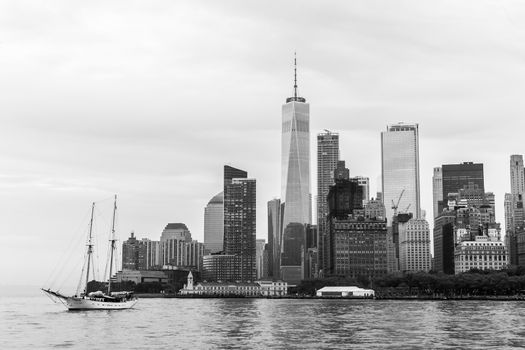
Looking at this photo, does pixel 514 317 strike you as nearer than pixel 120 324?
No

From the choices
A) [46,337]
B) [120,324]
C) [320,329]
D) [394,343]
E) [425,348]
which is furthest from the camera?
[120,324]

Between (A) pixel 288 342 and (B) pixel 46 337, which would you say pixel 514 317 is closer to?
(A) pixel 288 342

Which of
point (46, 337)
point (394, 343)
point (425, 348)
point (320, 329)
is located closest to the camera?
point (425, 348)

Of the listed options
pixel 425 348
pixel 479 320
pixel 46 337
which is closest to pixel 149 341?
pixel 46 337

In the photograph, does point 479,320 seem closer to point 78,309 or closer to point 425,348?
point 425,348

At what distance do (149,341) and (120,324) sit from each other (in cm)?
3776

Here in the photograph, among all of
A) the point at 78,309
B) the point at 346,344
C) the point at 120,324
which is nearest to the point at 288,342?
the point at 346,344

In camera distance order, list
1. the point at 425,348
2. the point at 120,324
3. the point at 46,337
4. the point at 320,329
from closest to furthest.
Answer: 1. the point at 425,348
2. the point at 46,337
3. the point at 320,329
4. the point at 120,324

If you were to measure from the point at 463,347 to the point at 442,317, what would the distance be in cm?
6319

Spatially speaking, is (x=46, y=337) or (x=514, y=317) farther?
(x=514, y=317)

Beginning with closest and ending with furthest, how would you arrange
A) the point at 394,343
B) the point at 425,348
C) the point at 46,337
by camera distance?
the point at 425,348, the point at 394,343, the point at 46,337

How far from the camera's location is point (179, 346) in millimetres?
97250

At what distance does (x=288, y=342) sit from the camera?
100 m

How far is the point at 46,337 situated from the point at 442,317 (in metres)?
78.4
